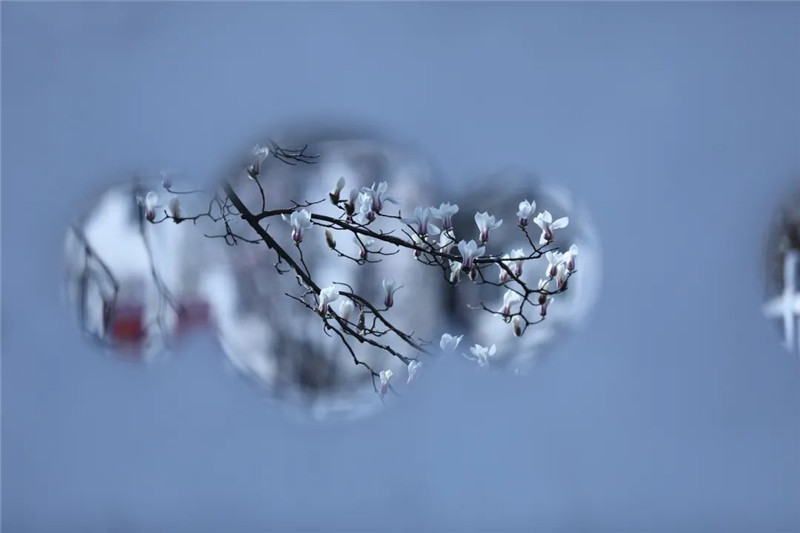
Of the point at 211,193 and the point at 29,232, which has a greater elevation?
the point at 211,193

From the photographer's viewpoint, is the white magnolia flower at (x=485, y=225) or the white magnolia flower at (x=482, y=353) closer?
the white magnolia flower at (x=485, y=225)

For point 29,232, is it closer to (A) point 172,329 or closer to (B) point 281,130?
(A) point 172,329

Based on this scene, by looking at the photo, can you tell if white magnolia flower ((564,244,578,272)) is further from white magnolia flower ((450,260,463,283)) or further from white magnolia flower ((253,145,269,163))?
white magnolia flower ((253,145,269,163))

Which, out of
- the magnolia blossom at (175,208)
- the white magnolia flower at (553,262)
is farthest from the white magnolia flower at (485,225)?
the magnolia blossom at (175,208)

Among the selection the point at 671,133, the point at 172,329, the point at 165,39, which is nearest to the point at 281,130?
the point at 165,39

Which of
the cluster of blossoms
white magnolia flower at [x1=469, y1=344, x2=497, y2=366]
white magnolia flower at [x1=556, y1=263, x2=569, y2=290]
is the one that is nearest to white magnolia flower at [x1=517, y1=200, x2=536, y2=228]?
the cluster of blossoms

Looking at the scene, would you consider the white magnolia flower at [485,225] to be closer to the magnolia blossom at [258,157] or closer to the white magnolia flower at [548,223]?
the white magnolia flower at [548,223]

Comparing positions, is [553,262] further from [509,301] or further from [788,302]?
[788,302]
